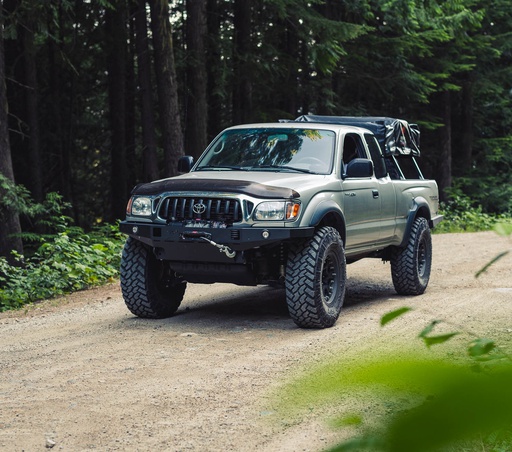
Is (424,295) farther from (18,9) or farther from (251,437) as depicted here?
(18,9)

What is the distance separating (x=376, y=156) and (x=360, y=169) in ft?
5.28

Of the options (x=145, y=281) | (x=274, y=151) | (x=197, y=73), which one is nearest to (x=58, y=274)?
(x=145, y=281)

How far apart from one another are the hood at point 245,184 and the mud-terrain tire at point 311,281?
0.52 metres

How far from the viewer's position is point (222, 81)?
22.2 meters

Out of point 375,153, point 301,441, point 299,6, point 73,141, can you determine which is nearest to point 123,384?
point 301,441

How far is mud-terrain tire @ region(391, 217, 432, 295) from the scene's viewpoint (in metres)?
10.9

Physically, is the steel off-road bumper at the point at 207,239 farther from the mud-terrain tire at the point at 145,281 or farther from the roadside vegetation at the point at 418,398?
the roadside vegetation at the point at 418,398

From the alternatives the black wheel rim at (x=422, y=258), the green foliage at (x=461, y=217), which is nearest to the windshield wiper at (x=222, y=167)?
the black wheel rim at (x=422, y=258)

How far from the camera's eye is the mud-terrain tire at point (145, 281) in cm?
914

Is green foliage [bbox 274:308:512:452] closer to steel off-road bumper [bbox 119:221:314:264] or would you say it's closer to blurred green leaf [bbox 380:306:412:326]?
blurred green leaf [bbox 380:306:412:326]

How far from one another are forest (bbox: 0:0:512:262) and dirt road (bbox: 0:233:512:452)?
616cm

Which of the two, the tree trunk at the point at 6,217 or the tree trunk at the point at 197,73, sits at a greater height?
the tree trunk at the point at 197,73

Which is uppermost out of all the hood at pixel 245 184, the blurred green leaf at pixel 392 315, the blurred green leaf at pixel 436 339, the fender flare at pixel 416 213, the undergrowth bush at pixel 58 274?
the blurred green leaf at pixel 392 315

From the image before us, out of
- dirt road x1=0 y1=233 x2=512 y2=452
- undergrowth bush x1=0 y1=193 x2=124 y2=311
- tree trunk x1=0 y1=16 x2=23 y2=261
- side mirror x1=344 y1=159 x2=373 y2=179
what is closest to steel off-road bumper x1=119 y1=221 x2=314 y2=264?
dirt road x1=0 y1=233 x2=512 y2=452
